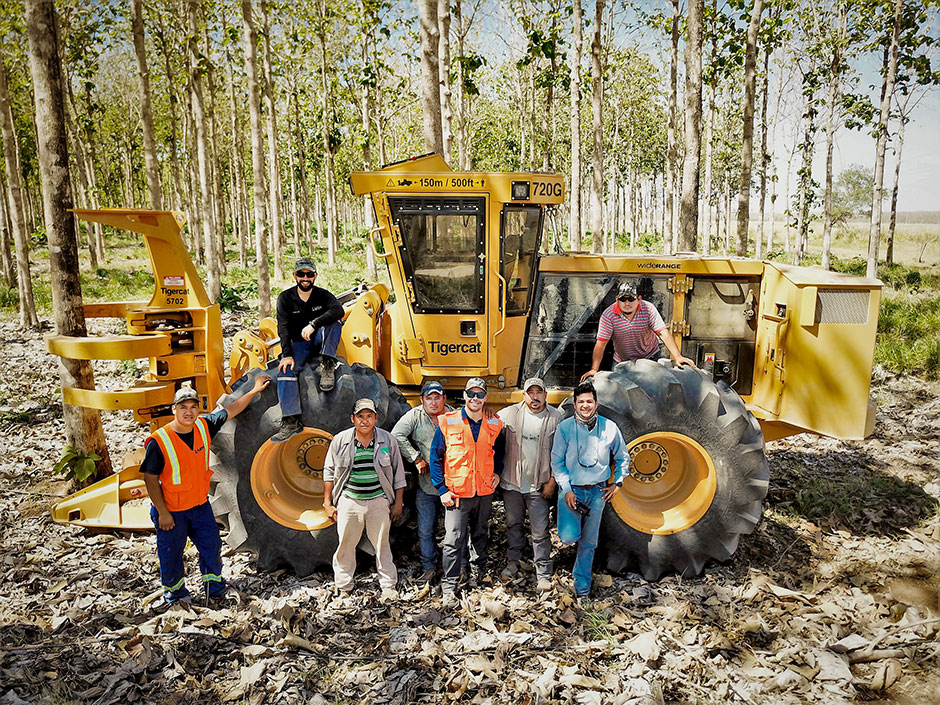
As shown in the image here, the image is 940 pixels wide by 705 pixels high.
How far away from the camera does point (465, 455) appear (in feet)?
16.2

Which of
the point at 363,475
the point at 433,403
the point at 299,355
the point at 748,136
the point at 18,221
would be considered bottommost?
the point at 363,475

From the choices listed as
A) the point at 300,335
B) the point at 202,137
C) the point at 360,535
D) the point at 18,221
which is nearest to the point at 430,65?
the point at 300,335

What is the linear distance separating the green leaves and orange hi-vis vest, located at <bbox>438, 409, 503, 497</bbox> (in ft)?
12.7

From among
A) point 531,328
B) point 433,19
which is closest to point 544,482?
point 531,328

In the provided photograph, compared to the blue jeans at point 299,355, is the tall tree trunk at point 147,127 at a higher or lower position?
higher

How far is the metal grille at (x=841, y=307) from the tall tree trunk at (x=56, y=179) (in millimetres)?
6734

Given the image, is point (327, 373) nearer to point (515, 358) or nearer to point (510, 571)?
point (515, 358)

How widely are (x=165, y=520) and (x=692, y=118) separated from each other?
1077cm

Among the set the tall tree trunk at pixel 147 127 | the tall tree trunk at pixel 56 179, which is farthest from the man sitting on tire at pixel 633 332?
the tall tree trunk at pixel 147 127

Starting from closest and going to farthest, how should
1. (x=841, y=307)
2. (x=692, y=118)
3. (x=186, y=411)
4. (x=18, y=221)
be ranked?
(x=186, y=411), (x=841, y=307), (x=692, y=118), (x=18, y=221)

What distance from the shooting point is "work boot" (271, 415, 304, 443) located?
5.25 meters

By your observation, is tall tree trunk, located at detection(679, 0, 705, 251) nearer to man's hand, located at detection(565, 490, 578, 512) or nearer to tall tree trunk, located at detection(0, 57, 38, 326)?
man's hand, located at detection(565, 490, 578, 512)

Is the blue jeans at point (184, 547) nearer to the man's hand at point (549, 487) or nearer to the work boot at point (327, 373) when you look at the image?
the work boot at point (327, 373)

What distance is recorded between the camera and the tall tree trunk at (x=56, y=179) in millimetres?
6129
